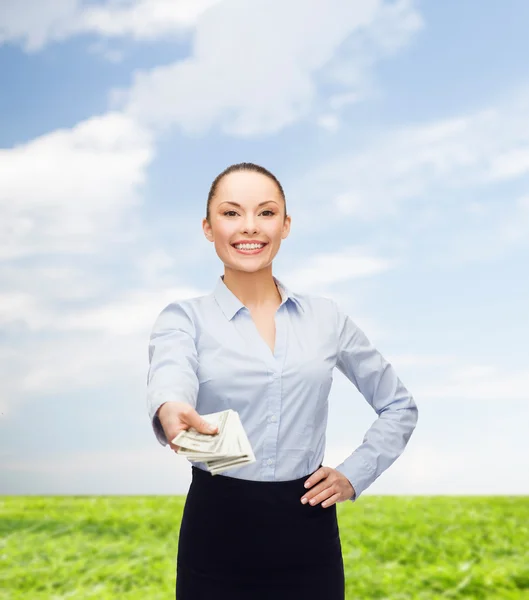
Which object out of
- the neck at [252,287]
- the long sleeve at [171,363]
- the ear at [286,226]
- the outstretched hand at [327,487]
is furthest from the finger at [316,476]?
the ear at [286,226]

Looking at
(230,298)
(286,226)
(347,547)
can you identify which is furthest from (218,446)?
(347,547)

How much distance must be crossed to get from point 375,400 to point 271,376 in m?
0.45

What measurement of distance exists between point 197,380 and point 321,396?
36cm

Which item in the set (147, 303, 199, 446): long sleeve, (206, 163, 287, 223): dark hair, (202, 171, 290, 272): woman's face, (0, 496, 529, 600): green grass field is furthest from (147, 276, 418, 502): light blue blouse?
(0, 496, 529, 600): green grass field

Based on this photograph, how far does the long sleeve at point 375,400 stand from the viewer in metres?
2.06

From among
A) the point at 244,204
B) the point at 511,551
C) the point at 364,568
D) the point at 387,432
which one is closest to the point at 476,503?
the point at 511,551

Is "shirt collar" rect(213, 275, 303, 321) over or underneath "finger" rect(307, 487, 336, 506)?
over

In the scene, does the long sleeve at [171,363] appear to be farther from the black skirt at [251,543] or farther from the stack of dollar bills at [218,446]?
the black skirt at [251,543]

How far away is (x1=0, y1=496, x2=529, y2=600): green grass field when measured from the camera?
4.52 metres

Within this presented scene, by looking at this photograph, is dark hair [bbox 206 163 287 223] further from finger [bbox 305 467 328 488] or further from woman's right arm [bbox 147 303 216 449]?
finger [bbox 305 467 328 488]

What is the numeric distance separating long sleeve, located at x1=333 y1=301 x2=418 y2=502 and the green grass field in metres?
2.62

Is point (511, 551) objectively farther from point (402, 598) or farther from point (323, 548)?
point (323, 548)

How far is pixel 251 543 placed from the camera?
1.83 meters

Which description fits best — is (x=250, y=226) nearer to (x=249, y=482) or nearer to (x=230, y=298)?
(x=230, y=298)
